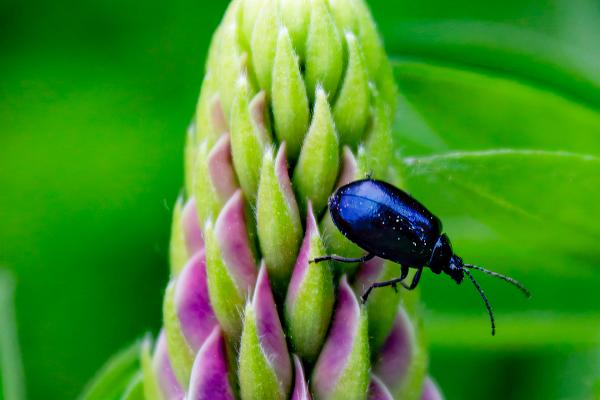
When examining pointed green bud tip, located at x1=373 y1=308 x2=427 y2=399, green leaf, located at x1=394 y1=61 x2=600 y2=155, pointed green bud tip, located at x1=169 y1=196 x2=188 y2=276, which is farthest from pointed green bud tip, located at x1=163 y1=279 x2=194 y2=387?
green leaf, located at x1=394 y1=61 x2=600 y2=155

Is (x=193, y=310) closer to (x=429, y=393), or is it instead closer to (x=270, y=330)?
(x=270, y=330)

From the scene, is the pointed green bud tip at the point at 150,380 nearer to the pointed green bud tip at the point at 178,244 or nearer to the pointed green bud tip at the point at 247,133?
the pointed green bud tip at the point at 178,244

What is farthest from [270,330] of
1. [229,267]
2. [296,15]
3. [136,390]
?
[296,15]

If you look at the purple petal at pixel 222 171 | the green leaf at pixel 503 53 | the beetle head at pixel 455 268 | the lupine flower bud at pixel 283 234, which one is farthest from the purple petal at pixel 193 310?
the green leaf at pixel 503 53

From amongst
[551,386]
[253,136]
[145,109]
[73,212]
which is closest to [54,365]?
[73,212]

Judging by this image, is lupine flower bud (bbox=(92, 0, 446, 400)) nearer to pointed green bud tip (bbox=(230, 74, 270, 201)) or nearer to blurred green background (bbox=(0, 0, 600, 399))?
pointed green bud tip (bbox=(230, 74, 270, 201))

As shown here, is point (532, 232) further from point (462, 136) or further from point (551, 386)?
point (551, 386)
